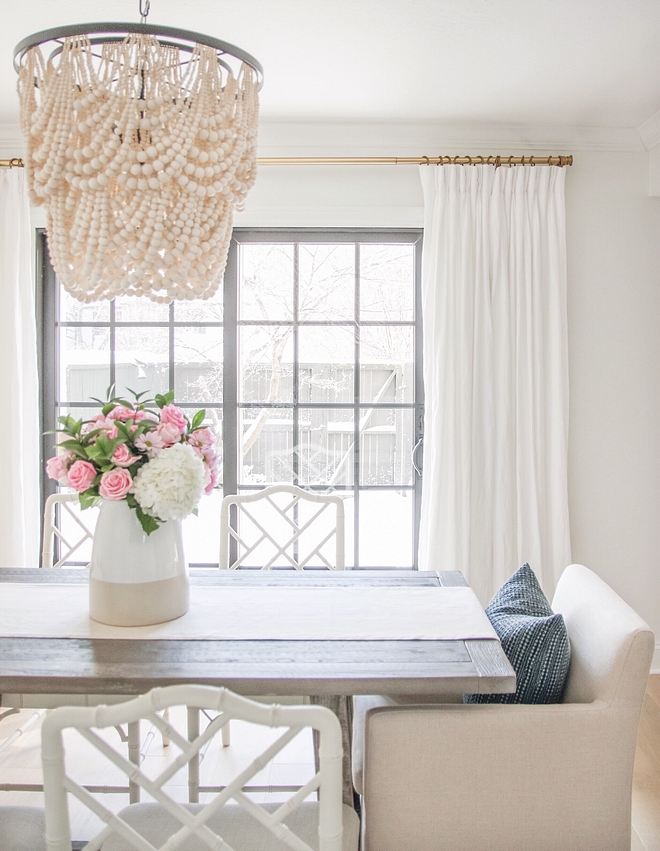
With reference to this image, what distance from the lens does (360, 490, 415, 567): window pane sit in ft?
11.2

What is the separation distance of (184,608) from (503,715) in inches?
33.7

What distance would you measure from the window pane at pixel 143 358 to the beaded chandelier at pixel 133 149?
6.01ft

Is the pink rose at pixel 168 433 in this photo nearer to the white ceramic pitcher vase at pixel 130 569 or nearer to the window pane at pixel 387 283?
the white ceramic pitcher vase at pixel 130 569

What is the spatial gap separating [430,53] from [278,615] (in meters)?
1.96

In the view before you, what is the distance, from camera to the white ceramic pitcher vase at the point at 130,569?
1746 mm

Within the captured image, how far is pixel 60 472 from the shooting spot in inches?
69.1

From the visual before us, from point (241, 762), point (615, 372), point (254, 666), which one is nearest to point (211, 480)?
point (254, 666)

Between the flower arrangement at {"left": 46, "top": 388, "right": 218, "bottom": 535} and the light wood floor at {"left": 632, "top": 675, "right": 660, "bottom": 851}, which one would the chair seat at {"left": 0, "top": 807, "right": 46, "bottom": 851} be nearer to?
the flower arrangement at {"left": 46, "top": 388, "right": 218, "bottom": 535}

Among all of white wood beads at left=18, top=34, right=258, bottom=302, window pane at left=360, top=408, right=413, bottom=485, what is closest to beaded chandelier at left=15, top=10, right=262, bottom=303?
white wood beads at left=18, top=34, right=258, bottom=302

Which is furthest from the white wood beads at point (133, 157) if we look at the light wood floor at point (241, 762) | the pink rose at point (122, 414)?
the light wood floor at point (241, 762)

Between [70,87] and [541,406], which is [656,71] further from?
[70,87]

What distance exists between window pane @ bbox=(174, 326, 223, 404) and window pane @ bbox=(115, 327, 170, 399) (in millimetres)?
61

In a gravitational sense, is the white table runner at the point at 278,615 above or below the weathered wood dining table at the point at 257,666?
above

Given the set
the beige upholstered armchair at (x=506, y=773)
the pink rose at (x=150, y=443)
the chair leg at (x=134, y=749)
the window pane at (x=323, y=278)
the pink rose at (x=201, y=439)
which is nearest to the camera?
the beige upholstered armchair at (x=506, y=773)
